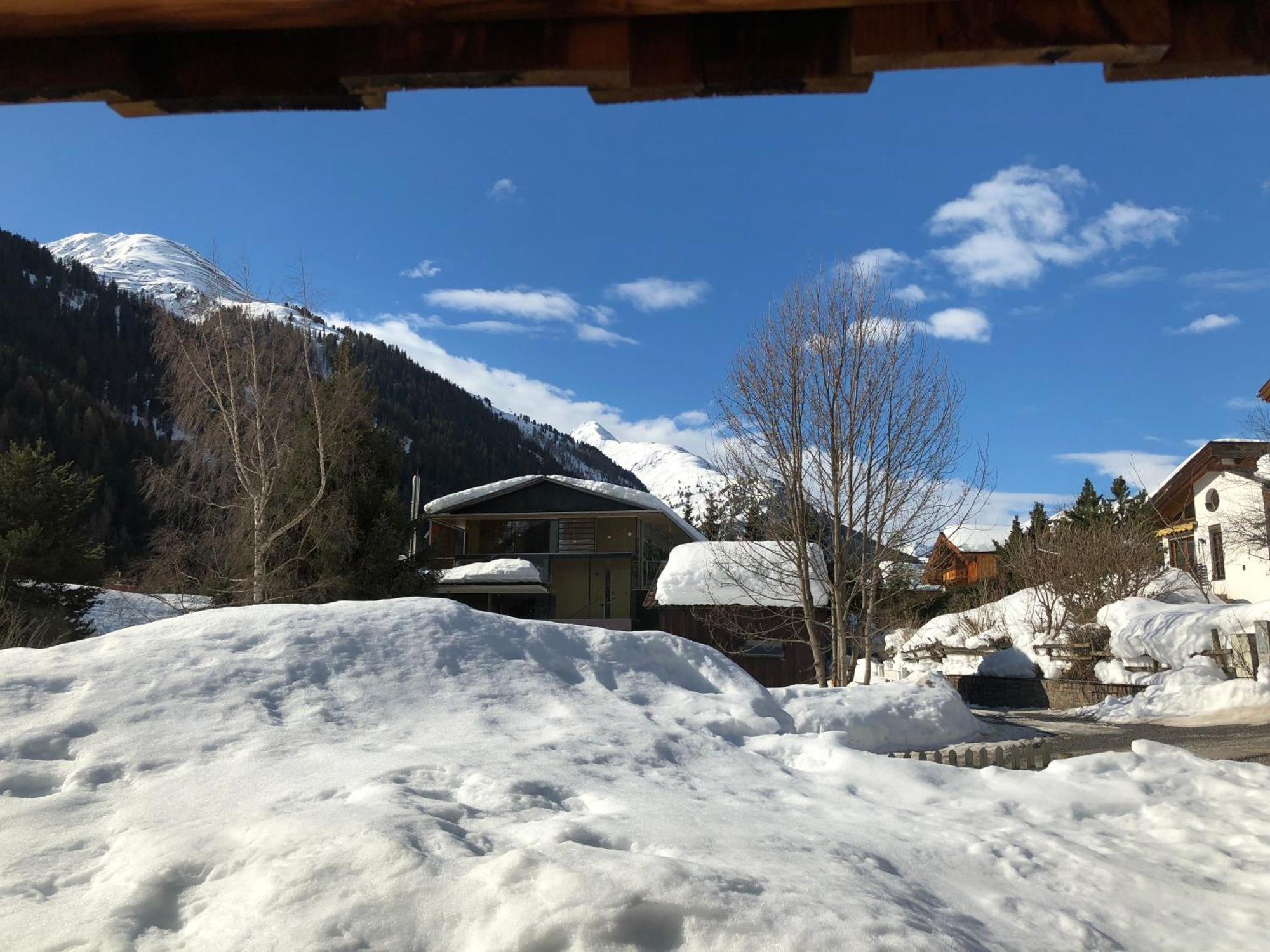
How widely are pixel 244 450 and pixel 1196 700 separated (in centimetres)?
1954

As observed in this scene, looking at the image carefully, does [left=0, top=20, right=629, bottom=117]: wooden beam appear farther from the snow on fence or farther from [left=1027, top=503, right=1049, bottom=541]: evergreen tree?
[left=1027, top=503, right=1049, bottom=541]: evergreen tree

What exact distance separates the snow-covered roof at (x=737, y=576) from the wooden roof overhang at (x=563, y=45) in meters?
13.4

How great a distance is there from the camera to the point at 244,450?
1959 centimetres

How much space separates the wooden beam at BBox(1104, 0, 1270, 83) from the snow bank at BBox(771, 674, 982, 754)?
6.81 meters

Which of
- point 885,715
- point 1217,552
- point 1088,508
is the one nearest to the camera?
point 885,715

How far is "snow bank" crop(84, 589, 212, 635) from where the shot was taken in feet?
62.2

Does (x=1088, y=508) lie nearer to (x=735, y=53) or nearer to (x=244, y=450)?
(x=244, y=450)

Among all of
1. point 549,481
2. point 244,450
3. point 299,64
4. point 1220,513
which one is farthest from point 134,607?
point 1220,513

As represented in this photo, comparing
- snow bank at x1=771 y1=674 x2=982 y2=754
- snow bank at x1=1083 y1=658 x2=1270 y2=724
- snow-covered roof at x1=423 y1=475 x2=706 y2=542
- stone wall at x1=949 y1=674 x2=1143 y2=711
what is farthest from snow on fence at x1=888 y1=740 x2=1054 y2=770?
snow-covered roof at x1=423 y1=475 x2=706 y2=542

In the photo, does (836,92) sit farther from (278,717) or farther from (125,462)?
(125,462)

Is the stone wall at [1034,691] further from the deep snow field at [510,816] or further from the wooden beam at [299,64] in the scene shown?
the wooden beam at [299,64]

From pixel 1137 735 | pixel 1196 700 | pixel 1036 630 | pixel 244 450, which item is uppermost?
pixel 244 450

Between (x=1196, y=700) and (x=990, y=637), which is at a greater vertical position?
(x=990, y=637)

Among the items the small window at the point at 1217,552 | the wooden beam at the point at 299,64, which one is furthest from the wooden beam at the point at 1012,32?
the small window at the point at 1217,552
